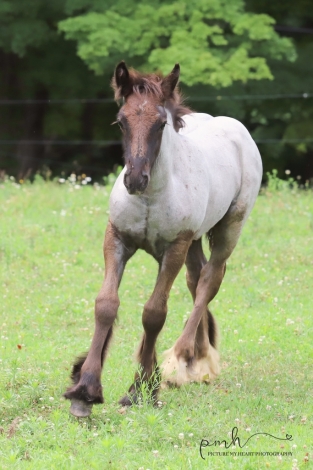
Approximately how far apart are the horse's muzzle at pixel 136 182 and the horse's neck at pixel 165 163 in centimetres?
46

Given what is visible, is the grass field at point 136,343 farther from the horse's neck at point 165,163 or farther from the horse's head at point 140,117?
the horse's head at point 140,117

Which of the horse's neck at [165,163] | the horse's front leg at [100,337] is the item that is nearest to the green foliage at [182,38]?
the horse's neck at [165,163]

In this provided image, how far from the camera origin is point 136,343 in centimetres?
757

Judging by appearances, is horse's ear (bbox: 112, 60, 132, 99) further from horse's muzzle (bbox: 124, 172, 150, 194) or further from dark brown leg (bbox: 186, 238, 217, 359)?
dark brown leg (bbox: 186, 238, 217, 359)

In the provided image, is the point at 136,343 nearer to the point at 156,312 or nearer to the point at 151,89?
the point at 156,312

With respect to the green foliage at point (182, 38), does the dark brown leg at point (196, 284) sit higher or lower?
higher

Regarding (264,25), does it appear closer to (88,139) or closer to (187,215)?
(88,139)

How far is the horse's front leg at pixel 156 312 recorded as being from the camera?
5707mm

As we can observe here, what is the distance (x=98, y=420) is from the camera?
524cm

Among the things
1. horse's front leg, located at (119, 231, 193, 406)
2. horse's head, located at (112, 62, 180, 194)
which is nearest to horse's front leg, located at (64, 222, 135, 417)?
horse's front leg, located at (119, 231, 193, 406)


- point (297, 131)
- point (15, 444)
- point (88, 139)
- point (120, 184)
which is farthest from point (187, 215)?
point (88, 139)

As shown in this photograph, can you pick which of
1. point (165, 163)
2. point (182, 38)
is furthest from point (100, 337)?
point (182, 38)

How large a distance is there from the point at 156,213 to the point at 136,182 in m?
0.60

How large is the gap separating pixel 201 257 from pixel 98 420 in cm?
244
